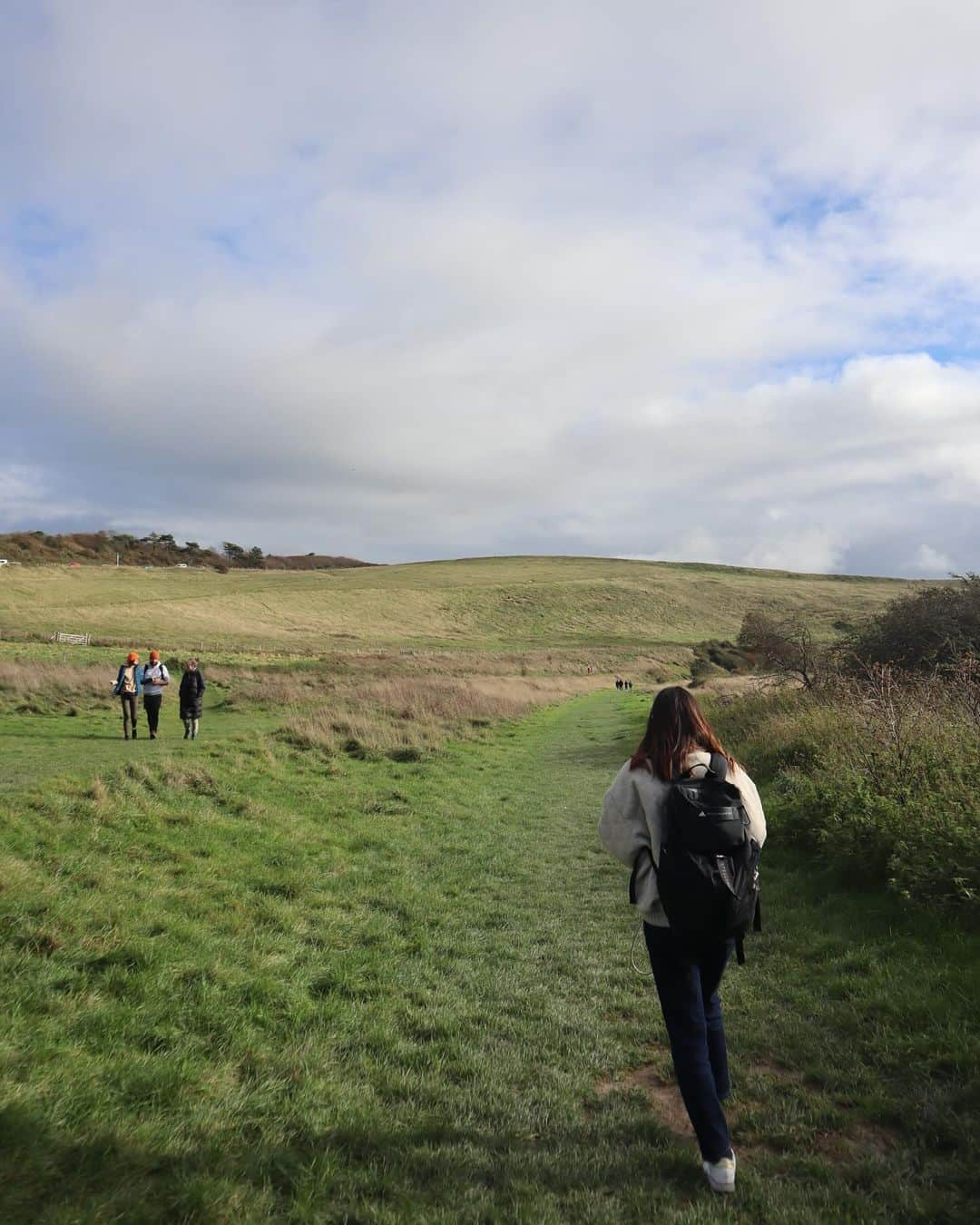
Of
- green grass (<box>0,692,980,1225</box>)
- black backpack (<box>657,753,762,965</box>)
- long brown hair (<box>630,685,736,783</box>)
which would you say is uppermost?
long brown hair (<box>630,685,736,783</box>)

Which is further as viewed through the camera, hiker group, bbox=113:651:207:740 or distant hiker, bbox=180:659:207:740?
distant hiker, bbox=180:659:207:740

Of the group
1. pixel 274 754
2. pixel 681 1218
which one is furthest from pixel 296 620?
pixel 681 1218

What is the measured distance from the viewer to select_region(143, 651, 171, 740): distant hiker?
16969mm

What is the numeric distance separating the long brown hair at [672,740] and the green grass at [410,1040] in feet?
6.29

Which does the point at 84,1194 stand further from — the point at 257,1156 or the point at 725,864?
the point at 725,864

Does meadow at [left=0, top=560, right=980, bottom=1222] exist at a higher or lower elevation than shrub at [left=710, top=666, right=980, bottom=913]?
lower

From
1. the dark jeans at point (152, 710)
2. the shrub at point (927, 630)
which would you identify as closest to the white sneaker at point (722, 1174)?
the dark jeans at point (152, 710)

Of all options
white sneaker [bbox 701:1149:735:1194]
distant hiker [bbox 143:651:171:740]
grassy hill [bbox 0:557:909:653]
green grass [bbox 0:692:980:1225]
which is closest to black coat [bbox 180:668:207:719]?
distant hiker [bbox 143:651:171:740]

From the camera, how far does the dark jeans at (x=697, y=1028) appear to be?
3668 mm

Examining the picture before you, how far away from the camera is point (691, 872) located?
3.67m

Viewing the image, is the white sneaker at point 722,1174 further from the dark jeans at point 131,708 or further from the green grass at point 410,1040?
the dark jeans at point 131,708

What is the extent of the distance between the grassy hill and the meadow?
39.7 m

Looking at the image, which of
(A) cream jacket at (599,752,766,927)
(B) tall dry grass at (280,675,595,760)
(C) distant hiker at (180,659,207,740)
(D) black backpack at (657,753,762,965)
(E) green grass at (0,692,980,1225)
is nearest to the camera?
(E) green grass at (0,692,980,1225)

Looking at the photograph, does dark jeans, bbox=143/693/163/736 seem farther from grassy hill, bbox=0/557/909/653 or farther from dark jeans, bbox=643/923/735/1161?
grassy hill, bbox=0/557/909/653
